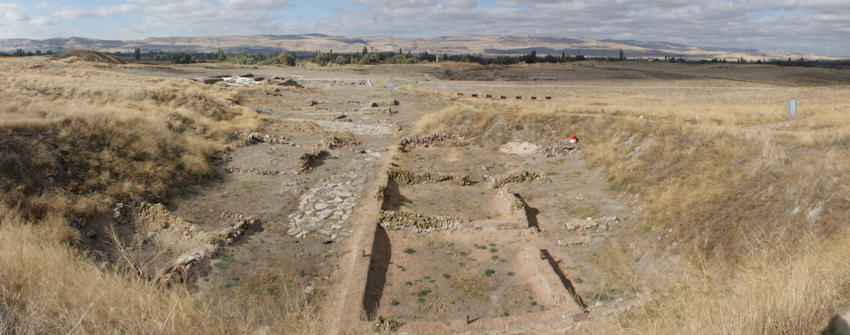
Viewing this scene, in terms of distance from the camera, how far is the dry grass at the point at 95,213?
3.75 m

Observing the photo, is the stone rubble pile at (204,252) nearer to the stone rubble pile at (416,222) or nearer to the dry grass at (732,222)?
the stone rubble pile at (416,222)

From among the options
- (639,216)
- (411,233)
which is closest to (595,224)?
(639,216)

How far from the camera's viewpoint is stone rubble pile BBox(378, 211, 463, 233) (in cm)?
1165

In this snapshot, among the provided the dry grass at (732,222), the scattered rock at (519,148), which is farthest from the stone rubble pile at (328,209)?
the scattered rock at (519,148)

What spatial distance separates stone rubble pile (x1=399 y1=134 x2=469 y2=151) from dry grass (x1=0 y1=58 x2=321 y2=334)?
8295 millimetres

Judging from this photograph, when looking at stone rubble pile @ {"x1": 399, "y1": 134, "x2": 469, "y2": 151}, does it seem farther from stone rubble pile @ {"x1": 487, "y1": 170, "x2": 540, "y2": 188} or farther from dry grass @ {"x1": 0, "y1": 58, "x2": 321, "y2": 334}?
dry grass @ {"x1": 0, "y1": 58, "x2": 321, "y2": 334}

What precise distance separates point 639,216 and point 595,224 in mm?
1107

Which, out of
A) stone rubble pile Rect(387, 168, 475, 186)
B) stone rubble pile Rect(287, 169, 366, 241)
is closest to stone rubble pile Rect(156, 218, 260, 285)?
stone rubble pile Rect(287, 169, 366, 241)

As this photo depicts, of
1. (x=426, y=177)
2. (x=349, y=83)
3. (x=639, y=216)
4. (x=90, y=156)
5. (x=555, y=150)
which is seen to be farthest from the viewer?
(x=349, y=83)

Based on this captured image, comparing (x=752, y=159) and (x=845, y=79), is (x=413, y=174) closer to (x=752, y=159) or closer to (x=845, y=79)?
(x=752, y=159)

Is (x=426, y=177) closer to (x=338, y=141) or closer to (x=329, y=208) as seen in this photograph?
(x=329, y=208)

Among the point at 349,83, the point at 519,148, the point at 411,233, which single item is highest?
the point at 349,83

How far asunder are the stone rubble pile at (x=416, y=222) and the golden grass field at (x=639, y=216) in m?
3.46

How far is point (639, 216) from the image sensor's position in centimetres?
1149
